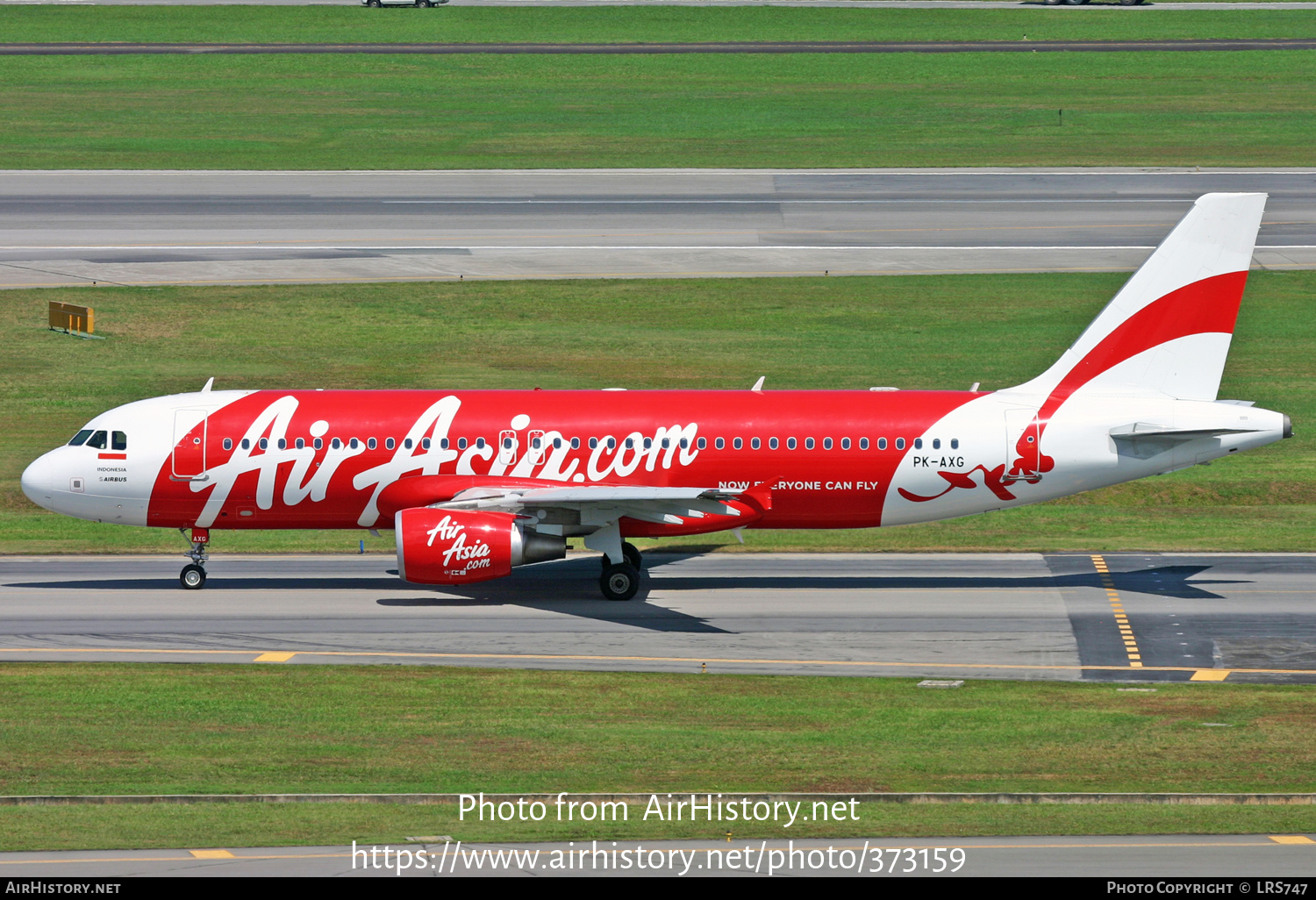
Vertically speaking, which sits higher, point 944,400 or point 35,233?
point 35,233

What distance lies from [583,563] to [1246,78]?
79.8 m

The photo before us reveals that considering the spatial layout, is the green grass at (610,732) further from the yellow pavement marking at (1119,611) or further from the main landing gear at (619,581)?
the main landing gear at (619,581)

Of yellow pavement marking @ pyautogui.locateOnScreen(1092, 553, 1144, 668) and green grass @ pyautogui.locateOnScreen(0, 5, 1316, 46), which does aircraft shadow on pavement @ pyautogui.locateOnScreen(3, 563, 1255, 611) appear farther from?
green grass @ pyautogui.locateOnScreen(0, 5, 1316, 46)

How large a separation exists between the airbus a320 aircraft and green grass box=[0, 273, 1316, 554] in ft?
25.3

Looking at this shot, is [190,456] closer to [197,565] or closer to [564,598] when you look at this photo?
[197,565]

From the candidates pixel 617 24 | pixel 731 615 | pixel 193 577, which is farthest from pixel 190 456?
pixel 617 24

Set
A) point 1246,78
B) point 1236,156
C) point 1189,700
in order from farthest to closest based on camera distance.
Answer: point 1246,78 < point 1236,156 < point 1189,700

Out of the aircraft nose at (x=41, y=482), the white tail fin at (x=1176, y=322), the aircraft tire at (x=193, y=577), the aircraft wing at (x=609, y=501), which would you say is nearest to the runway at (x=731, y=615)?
the aircraft tire at (x=193, y=577)

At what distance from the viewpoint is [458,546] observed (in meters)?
36.9

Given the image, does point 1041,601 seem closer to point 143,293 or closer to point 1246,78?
point 143,293

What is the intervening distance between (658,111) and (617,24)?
3438cm

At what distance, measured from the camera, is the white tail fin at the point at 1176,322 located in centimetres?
3959

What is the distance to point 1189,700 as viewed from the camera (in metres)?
31.2

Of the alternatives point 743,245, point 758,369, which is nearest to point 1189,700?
point 758,369
